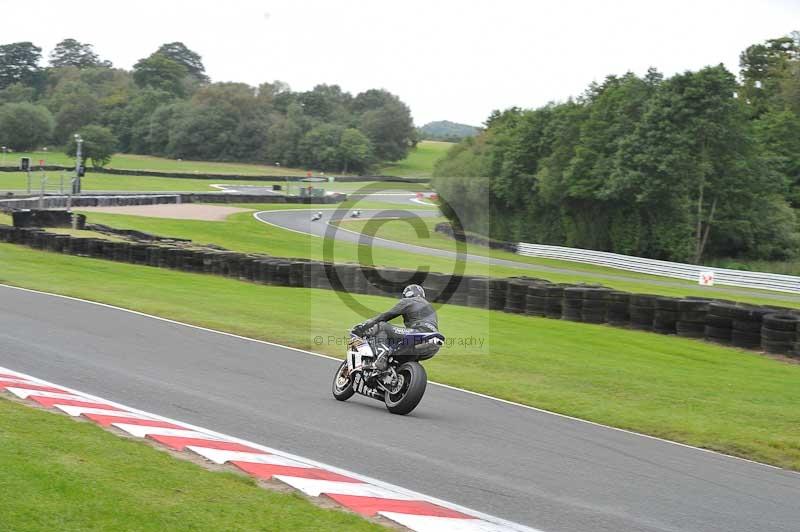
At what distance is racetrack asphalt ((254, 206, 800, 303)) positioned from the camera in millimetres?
39559

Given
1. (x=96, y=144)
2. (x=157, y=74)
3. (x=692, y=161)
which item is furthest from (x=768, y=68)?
(x=157, y=74)

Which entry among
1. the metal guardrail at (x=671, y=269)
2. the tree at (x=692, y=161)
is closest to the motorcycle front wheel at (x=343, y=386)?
the metal guardrail at (x=671, y=269)

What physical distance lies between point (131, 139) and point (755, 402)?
135 metres

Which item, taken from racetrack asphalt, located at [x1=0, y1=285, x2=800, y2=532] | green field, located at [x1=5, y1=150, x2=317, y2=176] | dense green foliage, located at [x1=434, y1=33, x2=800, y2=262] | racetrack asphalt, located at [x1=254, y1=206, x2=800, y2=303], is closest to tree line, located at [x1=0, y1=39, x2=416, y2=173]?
green field, located at [x1=5, y1=150, x2=317, y2=176]

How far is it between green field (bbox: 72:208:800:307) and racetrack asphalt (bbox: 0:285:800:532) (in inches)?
943

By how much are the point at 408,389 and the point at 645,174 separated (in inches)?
1740

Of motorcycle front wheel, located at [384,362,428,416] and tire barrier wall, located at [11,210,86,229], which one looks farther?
tire barrier wall, located at [11,210,86,229]

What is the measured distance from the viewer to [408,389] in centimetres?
1040

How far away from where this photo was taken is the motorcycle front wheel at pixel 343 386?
11.2 metres

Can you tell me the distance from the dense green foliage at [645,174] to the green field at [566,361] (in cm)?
3380

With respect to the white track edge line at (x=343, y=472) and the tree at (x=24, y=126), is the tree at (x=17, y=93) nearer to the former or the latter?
the tree at (x=24, y=126)

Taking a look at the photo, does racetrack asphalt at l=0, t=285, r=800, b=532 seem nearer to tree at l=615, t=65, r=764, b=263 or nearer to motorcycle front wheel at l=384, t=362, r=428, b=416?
motorcycle front wheel at l=384, t=362, r=428, b=416

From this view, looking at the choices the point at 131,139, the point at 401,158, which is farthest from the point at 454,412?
the point at 131,139

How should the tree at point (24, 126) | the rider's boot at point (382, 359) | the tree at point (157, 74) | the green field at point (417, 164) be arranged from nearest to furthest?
the rider's boot at point (382, 359)
the tree at point (24, 126)
the green field at point (417, 164)
the tree at point (157, 74)
